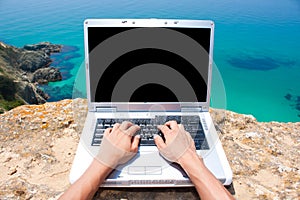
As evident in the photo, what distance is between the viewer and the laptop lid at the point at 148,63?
1.96 m

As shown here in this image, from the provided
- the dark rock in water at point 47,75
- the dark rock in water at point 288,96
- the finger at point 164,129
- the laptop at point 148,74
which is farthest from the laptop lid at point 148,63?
the dark rock in water at point 47,75

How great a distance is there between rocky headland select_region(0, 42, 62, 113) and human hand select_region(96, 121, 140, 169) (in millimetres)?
14734

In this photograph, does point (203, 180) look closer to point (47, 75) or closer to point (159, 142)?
point (159, 142)

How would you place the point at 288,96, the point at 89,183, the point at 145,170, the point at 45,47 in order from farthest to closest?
the point at 45,47, the point at 288,96, the point at 145,170, the point at 89,183

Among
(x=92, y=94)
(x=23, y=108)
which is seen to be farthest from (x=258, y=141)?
(x=23, y=108)

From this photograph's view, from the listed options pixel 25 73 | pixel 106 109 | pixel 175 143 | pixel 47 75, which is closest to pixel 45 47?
pixel 25 73

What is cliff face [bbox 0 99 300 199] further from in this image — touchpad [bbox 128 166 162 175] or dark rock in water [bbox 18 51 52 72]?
dark rock in water [bbox 18 51 52 72]

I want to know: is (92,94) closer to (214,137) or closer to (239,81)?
(214,137)

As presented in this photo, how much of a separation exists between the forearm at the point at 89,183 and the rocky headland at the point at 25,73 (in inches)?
590

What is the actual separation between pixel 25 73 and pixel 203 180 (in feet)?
75.1

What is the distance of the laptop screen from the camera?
197cm

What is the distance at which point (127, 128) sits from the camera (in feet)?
5.76

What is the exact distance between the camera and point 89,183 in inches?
52.3

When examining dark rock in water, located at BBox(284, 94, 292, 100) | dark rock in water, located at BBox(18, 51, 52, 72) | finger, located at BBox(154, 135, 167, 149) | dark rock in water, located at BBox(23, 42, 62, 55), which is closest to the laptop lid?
finger, located at BBox(154, 135, 167, 149)
